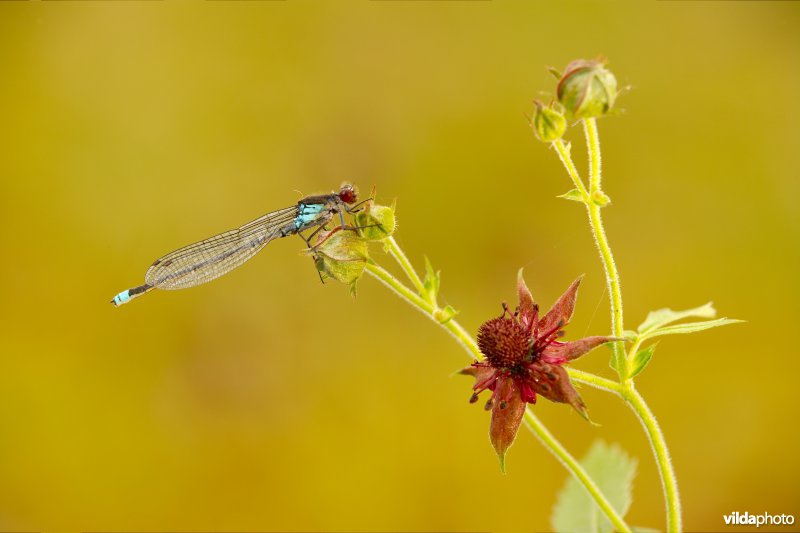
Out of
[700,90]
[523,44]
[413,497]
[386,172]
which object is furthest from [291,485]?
[700,90]

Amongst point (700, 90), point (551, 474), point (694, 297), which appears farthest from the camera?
point (700, 90)

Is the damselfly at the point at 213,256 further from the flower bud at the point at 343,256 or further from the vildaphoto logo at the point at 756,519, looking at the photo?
the vildaphoto logo at the point at 756,519

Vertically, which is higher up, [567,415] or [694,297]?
[694,297]

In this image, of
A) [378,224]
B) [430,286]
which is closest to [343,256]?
[378,224]

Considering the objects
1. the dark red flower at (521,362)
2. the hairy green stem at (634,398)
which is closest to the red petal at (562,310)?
the dark red flower at (521,362)

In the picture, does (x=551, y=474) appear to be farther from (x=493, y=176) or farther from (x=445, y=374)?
(x=493, y=176)

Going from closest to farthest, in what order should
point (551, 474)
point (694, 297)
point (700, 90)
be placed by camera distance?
point (551, 474) < point (694, 297) < point (700, 90)

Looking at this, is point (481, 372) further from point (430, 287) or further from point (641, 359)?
point (641, 359)
